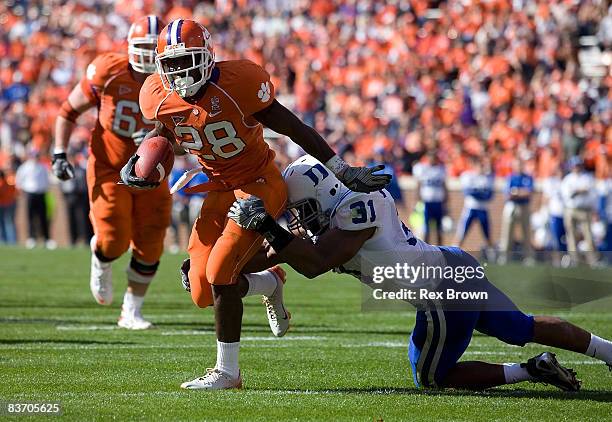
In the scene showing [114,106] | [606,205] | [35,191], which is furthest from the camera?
[35,191]

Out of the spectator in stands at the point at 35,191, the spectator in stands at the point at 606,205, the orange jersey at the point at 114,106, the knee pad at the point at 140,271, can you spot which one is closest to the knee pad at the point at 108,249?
the knee pad at the point at 140,271

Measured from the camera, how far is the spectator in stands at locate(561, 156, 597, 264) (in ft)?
51.6

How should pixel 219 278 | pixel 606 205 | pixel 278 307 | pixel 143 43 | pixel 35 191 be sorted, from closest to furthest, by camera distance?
pixel 219 278
pixel 278 307
pixel 143 43
pixel 606 205
pixel 35 191

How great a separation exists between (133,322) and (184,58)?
3056mm

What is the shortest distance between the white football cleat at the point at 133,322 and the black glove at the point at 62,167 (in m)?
1.00

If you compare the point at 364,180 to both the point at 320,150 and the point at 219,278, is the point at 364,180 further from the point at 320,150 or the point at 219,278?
the point at 219,278

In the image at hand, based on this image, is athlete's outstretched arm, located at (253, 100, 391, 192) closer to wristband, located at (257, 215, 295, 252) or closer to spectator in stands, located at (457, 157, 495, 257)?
wristband, located at (257, 215, 295, 252)

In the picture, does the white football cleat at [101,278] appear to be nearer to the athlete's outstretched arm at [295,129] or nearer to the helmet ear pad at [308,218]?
the helmet ear pad at [308,218]

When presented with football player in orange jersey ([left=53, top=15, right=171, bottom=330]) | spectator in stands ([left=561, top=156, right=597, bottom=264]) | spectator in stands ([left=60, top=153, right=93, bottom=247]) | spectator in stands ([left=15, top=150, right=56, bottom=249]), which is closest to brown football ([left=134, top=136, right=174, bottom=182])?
football player in orange jersey ([left=53, top=15, right=171, bottom=330])

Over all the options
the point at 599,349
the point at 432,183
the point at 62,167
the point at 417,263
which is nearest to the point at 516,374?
the point at 599,349

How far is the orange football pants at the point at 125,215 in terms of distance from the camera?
25.7ft

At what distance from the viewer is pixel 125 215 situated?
785 centimetres

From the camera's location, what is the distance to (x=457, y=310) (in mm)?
5363

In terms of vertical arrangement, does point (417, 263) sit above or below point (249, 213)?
below
